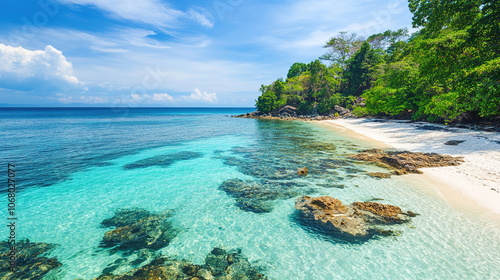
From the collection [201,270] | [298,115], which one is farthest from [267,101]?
[201,270]

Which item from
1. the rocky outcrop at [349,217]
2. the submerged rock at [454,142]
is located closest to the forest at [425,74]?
the submerged rock at [454,142]

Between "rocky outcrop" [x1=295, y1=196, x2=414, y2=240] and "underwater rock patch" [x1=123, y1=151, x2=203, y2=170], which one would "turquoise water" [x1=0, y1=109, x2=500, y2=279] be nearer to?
"rocky outcrop" [x1=295, y1=196, x2=414, y2=240]

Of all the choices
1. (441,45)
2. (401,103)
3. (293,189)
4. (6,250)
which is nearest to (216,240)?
(293,189)

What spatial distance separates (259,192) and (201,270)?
239 inches

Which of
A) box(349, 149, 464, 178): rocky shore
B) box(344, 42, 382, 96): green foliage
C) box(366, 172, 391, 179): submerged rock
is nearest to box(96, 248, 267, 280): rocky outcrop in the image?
box(366, 172, 391, 179): submerged rock

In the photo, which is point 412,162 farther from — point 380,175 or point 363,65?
point 363,65

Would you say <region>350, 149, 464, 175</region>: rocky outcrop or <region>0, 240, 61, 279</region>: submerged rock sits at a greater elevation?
<region>350, 149, 464, 175</region>: rocky outcrop

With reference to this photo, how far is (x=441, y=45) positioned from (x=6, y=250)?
3427cm

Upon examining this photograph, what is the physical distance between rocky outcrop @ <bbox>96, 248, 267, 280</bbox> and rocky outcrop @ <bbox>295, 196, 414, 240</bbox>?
11.3 ft

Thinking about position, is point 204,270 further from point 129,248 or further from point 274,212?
point 274,212

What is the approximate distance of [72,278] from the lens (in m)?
6.07

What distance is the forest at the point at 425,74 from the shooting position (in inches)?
650

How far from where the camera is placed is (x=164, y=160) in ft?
66.3

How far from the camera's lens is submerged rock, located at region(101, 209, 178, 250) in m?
7.57
